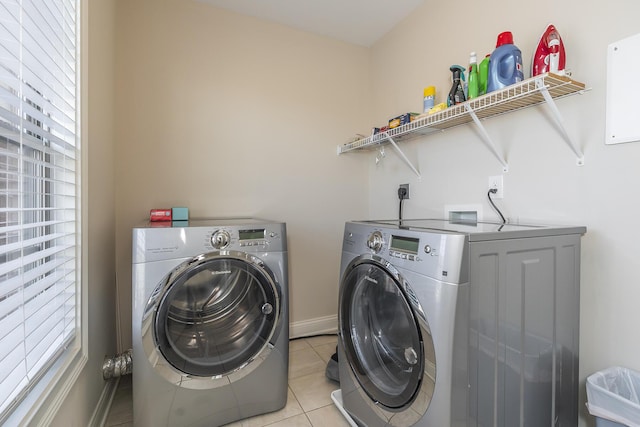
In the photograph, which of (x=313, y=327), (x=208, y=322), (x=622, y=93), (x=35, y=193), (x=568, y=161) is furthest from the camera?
(x=313, y=327)

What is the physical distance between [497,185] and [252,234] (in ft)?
4.21

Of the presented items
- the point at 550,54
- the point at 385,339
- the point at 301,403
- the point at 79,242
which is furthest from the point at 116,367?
the point at 550,54

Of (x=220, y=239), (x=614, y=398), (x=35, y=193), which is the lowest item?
(x=614, y=398)

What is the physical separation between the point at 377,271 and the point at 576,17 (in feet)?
4.43

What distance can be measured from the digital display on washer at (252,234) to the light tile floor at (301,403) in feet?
3.02

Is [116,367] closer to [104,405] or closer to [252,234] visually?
[104,405]

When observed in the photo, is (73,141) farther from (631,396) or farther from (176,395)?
(631,396)

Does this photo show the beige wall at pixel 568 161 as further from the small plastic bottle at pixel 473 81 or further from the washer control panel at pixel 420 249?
the washer control panel at pixel 420 249

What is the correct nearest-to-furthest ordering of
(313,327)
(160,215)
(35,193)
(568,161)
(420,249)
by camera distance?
(35,193) → (420,249) → (568,161) → (160,215) → (313,327)

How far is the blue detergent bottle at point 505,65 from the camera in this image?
1.28 meters

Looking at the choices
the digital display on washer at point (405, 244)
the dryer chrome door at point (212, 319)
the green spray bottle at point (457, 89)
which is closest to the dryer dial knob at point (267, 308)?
the dryer chrome door at point (212, 319)

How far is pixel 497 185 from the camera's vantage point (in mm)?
1522

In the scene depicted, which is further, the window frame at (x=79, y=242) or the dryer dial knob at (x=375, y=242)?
the dryer dial knob at (x=375, y=242)

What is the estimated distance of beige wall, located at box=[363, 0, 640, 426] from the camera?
3.64 feet
